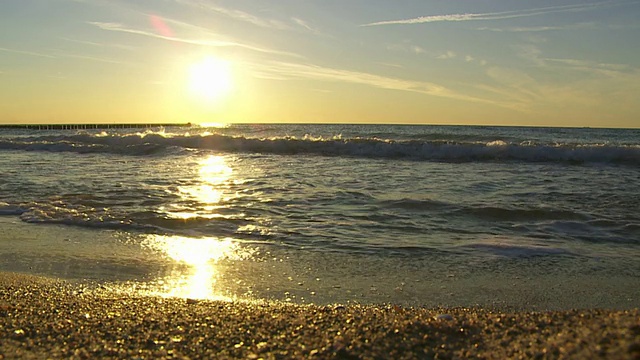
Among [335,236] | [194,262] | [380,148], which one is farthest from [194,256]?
[380,148]

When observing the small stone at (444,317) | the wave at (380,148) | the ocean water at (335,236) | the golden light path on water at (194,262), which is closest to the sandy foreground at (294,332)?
the small stone at (444,317)

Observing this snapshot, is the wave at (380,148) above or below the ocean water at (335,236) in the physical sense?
above

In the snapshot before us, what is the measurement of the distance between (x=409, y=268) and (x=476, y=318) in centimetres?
152

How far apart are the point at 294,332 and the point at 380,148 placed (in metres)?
17.4

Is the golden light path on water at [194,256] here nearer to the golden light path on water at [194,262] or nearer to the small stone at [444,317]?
the golden light path on water at [194,262]

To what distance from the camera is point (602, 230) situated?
5742 mm

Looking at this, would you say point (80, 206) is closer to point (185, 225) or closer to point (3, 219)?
point (3, 219)

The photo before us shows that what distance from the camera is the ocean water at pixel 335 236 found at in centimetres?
360

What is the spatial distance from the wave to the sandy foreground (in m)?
14.9

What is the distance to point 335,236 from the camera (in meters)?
5.27

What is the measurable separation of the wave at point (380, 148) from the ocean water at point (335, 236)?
5964mm

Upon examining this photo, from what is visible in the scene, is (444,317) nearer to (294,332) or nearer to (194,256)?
(294,332)

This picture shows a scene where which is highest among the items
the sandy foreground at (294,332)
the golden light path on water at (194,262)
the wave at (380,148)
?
the wave at (380,148)

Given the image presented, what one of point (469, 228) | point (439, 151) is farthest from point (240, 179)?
point (439, 151)
